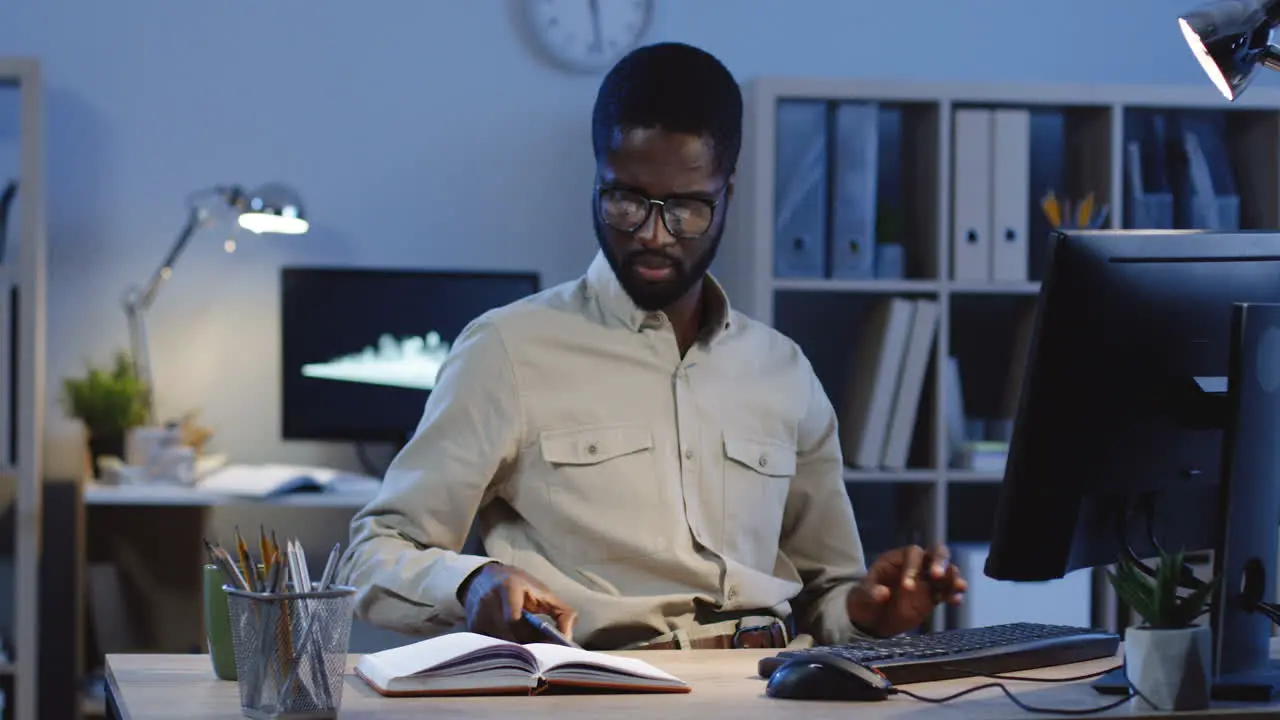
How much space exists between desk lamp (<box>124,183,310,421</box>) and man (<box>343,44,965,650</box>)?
132 centimetres

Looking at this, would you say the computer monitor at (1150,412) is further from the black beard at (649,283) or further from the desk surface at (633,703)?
the black beard at (649,283)

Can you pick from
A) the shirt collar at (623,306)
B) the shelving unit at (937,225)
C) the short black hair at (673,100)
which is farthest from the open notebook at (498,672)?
the shelving unit at (937,225)

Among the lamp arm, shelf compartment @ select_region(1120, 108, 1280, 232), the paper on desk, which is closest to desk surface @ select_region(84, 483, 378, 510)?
the paper on desk

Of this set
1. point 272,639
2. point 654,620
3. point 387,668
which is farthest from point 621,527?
point 272,639

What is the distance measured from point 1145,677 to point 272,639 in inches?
27.9

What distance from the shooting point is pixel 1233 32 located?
A: 4.97 ft

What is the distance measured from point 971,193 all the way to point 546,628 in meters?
1.96

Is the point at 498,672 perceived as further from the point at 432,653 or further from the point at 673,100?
the point at 673,100

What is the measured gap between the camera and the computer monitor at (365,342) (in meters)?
3.23

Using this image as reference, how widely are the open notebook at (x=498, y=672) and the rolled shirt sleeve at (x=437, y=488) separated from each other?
0.30m

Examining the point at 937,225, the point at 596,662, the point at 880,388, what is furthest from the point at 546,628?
the point at 937,225

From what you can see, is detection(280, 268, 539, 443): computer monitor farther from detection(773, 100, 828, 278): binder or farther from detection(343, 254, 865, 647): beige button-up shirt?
detection(343, 254, 865, 647): beige button-up shirt

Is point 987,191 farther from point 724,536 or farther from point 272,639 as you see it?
point 272,639

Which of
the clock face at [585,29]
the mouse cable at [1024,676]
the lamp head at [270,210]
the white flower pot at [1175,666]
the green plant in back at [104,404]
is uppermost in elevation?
the clock face at [585,29]
